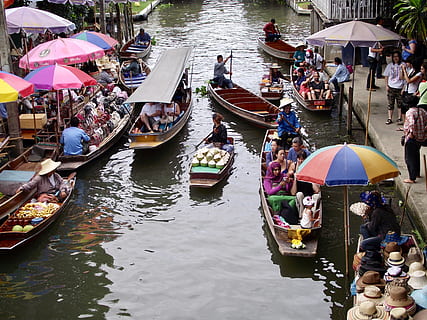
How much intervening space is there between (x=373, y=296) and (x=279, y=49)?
21.8 metres

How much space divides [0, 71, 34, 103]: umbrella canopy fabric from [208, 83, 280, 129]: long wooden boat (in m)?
7.21

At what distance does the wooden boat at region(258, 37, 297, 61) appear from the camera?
89.1 ft

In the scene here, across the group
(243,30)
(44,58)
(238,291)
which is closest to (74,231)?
(238,291)

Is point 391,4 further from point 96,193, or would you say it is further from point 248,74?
point 96,193

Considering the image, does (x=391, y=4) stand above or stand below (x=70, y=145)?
above

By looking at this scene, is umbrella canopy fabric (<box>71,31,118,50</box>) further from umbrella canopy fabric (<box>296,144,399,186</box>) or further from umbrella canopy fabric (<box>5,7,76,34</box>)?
umbrella canopy fabric (<box>296,144,399,186</box>)

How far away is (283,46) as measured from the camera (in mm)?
28469

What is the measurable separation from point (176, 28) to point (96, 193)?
25772 mm

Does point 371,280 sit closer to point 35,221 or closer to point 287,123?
point 35,221

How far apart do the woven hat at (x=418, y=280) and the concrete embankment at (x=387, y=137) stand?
255 cm

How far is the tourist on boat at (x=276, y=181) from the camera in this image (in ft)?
38.7

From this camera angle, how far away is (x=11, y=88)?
12.0 metres

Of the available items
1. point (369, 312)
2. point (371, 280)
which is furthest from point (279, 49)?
point (369, 312)

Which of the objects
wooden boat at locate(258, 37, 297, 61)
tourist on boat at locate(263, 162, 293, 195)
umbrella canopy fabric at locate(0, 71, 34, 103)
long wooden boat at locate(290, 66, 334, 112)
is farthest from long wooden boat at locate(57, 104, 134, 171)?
wooden boat at locate(258, 37, 297, 61)
